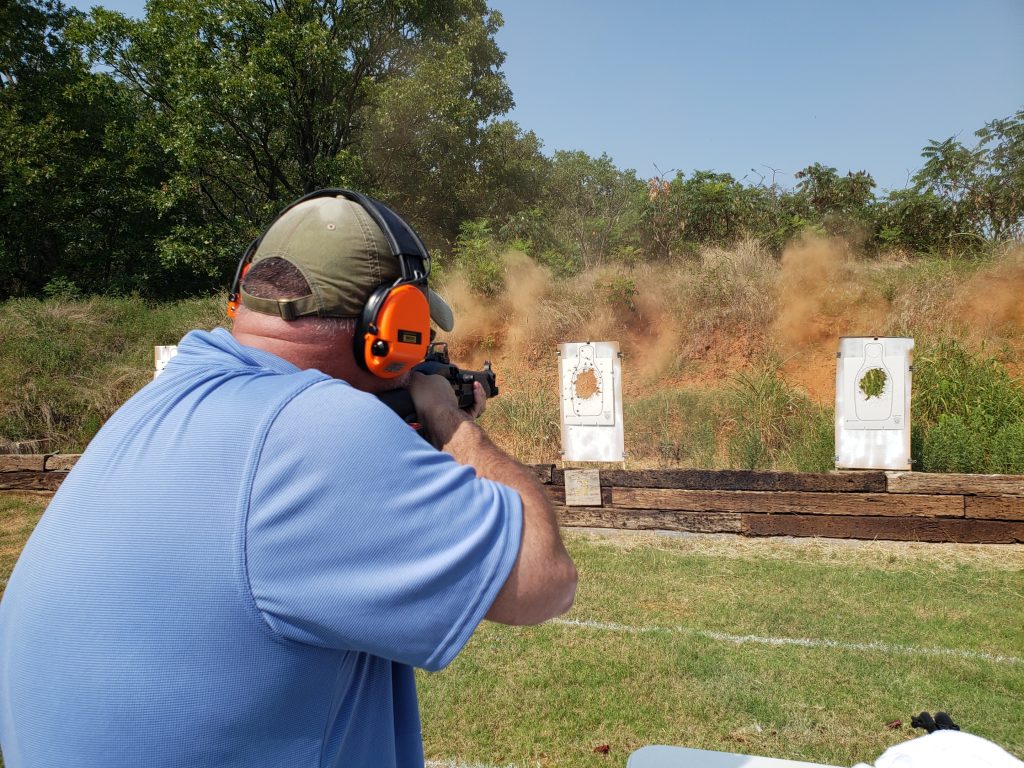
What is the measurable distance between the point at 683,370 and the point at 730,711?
21.4 ft

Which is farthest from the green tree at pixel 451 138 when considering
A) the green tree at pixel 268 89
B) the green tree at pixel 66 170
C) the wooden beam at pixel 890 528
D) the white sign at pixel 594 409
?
the wooden beam at pixel 890 528

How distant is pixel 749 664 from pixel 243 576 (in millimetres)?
2485

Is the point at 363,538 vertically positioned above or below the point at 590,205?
below

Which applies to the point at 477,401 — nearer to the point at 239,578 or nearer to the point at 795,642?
the point at 239,578

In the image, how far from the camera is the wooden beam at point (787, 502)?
13.4 feet

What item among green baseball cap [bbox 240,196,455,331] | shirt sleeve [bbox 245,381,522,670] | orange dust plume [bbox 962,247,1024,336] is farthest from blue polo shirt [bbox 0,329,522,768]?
orange dust plume [bbox 962,247,1024,336]

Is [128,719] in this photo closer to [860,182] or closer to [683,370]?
[683,370]

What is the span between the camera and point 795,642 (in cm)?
285

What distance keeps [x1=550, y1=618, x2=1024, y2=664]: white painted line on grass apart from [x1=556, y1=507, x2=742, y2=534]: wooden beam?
1.51m

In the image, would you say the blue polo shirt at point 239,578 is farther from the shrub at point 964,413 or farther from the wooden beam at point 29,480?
the wooden beam at point 29,480

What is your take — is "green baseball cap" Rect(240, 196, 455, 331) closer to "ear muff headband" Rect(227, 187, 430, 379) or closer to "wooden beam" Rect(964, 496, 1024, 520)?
"ear muff headband" Rect(227, 187, 430, 379)

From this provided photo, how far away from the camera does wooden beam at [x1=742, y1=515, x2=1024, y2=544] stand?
3992mm

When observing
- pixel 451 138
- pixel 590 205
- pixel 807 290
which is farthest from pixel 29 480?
pixel 590 205

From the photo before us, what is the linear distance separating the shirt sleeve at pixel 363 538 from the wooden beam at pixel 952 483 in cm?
412
